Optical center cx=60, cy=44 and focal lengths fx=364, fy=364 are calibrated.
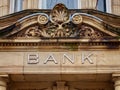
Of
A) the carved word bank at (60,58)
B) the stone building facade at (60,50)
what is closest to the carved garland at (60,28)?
the stone building facade at (60,50)

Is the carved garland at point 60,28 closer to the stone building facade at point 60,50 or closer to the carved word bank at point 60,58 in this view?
the stone building facade at point 60,50

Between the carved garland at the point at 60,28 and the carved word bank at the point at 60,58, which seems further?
the carved garland at the point at 60,28

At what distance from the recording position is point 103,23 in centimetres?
1100

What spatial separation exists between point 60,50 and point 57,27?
742mm

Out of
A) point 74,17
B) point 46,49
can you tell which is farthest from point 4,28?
point 74,17

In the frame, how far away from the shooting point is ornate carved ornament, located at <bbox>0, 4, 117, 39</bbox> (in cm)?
1101

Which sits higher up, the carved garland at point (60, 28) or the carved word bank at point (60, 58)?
the carved garland at point (60, 28)

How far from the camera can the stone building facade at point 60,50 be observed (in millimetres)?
10719

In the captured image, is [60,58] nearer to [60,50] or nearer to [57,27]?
[60,50]

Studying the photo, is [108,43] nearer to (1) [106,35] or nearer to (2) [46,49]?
(1) [106,35]

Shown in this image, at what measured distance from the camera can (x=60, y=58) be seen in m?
10.8

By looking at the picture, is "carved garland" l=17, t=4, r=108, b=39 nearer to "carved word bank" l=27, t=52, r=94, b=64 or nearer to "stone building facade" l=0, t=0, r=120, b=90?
"stone building facade" l=0, t=0, r=120, b=90

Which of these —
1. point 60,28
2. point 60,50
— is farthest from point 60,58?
point 60,28

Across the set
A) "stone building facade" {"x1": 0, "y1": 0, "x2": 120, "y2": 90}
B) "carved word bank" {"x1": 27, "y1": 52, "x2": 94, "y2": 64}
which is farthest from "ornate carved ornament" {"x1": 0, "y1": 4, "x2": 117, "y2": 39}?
"carved word bank" {"x1": 27, "y1": 52, "x2": 94, "y2": 64}
